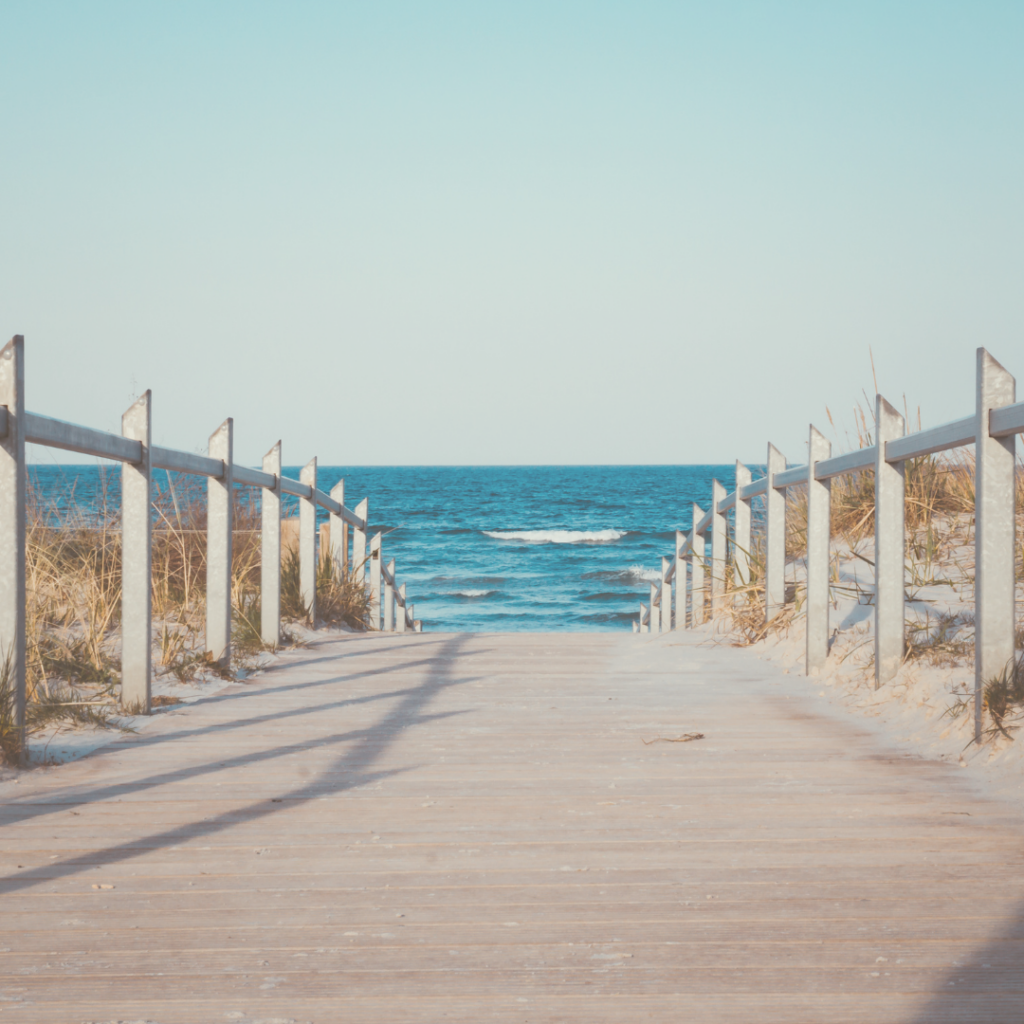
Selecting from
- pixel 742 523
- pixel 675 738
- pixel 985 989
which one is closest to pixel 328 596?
pixel 742 523

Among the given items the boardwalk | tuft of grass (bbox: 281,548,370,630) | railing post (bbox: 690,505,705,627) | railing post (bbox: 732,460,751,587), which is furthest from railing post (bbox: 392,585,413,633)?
the boardwalk

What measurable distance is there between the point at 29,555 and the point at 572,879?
4384 mm

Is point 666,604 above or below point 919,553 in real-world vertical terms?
below

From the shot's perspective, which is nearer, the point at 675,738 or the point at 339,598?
the point at 675,738

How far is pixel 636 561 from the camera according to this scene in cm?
2695

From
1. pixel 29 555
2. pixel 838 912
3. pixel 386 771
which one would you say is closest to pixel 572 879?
pixel 838 912

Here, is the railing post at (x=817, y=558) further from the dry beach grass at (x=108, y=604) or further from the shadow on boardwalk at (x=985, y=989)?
the shadow on boardwalk at (x=985, y=989)

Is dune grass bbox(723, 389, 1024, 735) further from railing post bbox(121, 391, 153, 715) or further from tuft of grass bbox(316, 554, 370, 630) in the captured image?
railing post bbox(121, 391, 153, 715)

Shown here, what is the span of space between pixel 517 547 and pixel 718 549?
2343cm

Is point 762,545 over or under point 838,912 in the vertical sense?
over

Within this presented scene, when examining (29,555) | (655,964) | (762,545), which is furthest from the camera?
(762,545)

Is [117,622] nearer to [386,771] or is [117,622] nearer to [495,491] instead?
[386,771]

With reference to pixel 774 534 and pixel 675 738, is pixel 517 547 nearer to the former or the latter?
pixel 774 534

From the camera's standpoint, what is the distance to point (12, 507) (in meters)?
2.89
